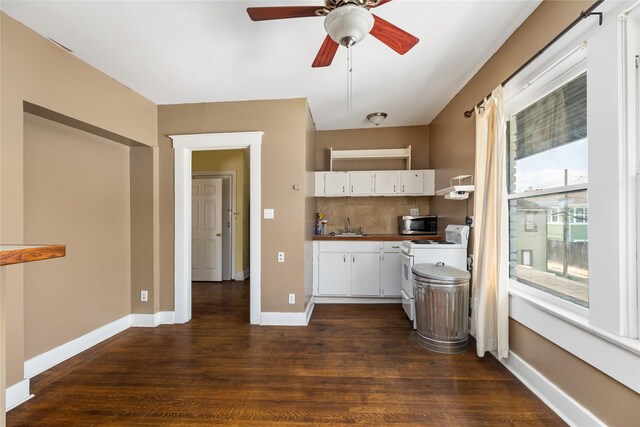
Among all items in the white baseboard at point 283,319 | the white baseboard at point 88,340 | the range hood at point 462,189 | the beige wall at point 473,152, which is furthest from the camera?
the white baseboard at point 283,319

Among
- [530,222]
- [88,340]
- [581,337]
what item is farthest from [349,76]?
[88,340]

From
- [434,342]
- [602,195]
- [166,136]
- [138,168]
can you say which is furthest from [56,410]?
[602,195]

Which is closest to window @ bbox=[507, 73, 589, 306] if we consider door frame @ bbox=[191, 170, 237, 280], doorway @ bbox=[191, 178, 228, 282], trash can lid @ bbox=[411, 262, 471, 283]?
trash can lid @ bbox=[411, 262, 471, 283]

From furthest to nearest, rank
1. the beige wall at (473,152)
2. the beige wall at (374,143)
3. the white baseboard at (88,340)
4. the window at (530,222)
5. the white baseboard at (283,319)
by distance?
the beige wall at (374,143) → the white baseboard at (283,319) → the white baseboard at (88,340) → the window at (530,222) → the beige wall at (473,152)

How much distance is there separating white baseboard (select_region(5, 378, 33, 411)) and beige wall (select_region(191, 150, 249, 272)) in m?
3.35

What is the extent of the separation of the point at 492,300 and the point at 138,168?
383 centimetres

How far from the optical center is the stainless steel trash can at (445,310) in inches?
97.1

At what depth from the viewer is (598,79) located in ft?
4.64

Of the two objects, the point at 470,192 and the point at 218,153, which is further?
the point at 218,153

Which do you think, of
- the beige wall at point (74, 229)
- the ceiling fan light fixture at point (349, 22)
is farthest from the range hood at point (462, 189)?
the beige wall at point (74, 229)

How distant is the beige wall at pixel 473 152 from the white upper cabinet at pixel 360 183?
1.16 metres

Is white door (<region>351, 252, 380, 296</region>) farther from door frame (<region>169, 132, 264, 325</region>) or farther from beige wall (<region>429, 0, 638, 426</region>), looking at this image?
door frame (<region>169, 132, 264, 325</region>)

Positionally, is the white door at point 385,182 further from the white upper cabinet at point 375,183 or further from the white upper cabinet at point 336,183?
the white upper cabinet at point 336,183

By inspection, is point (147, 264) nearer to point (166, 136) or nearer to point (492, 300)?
point (166, 136)
